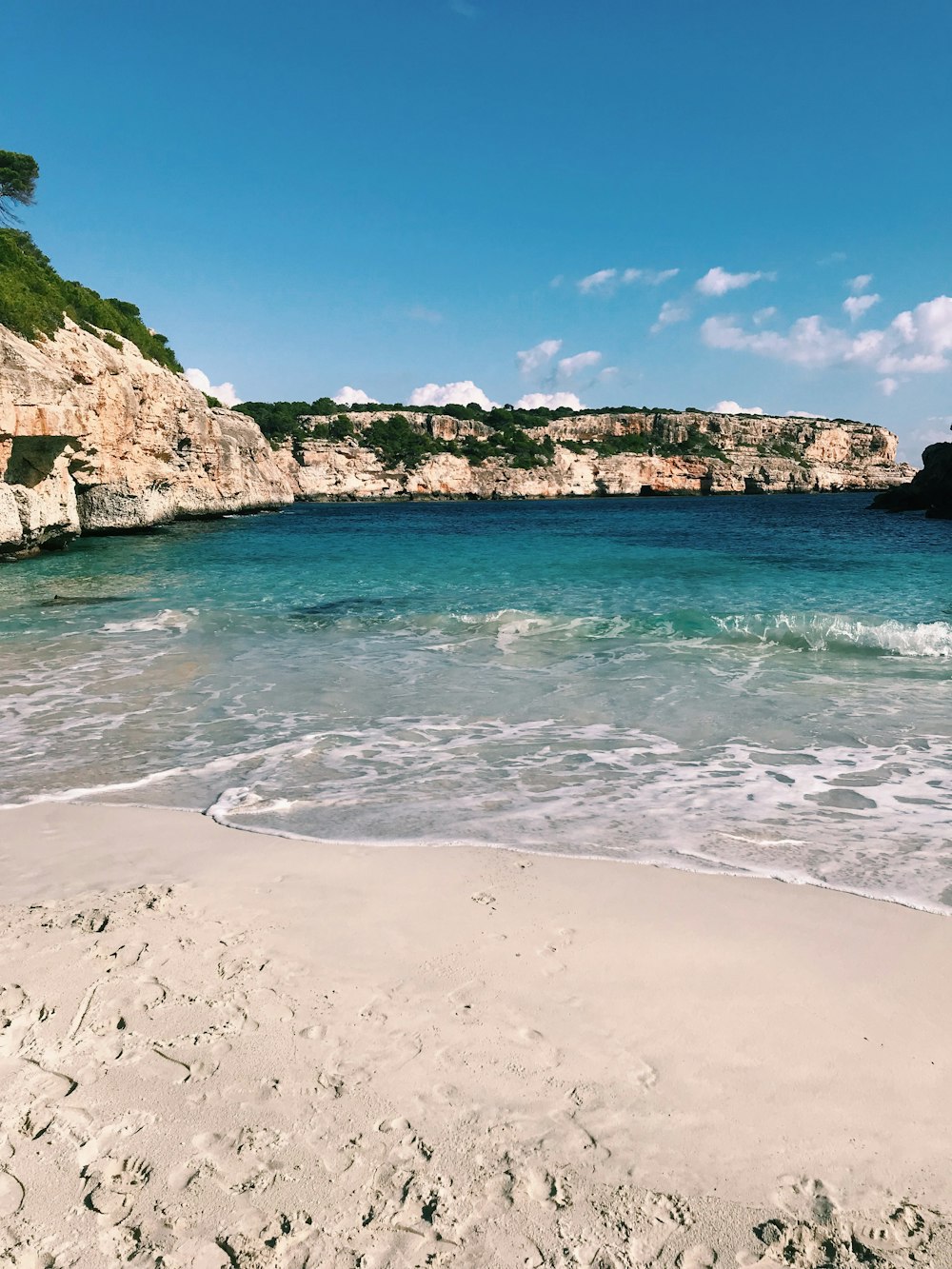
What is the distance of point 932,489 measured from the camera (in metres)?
53.9

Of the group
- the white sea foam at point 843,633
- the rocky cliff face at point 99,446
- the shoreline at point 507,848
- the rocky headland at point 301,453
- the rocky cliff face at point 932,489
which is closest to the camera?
the shoreline at point 507,848

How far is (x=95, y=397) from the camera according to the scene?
2897 centimetres

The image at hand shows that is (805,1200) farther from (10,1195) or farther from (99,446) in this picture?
(99,446)

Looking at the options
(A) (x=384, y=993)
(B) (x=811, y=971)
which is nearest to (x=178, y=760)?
(A) (x=384, y=993)

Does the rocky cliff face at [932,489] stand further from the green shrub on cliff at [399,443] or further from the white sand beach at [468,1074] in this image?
the green shrub on cliff at [399,443]

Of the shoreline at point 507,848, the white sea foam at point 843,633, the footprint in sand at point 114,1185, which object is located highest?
the footprint in sand at point 114,1185

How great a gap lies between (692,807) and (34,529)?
79.1 feet

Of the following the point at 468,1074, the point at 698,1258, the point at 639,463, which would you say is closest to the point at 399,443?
the point at 639,463

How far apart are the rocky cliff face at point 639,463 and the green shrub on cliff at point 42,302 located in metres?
55.7

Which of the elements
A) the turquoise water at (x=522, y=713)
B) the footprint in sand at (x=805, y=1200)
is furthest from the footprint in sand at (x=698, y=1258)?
the turquoise water at (x=522, y=713)

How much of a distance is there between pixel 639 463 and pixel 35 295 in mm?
101586

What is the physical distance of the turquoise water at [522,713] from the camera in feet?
16.7

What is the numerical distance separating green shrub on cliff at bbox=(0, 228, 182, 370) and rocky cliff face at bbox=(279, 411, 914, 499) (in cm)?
5572

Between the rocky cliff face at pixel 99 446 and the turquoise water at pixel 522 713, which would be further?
the rocky cliff face at pixel 99 446
